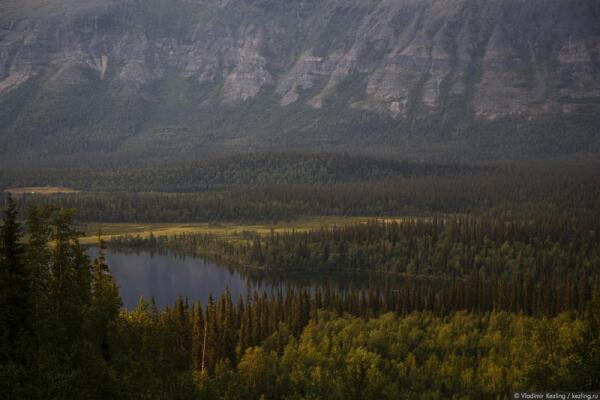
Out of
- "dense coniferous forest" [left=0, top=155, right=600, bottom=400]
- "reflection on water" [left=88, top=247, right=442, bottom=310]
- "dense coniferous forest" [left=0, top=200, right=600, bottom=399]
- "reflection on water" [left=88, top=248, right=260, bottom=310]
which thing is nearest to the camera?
"dense coniferous forest" [left=0, top=200, right=600, bottom=399]

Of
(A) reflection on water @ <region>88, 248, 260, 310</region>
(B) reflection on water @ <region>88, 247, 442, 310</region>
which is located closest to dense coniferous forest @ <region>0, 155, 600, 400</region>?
(B) reflection on water @ <region>88, 247, 442, 310</region>

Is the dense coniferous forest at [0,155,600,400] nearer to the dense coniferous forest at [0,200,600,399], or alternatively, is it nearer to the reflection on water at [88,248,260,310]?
the dense coniferous forest at [0,200,600,399]

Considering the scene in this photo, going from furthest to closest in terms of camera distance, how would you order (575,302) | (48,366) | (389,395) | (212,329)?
(575,302) < (212,329) < (389,395) < (48,366)

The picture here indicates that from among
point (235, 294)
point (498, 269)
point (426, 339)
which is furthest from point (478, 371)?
point (498, 269)

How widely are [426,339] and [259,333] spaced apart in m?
23.6

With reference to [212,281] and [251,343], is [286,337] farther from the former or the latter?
[212,281]

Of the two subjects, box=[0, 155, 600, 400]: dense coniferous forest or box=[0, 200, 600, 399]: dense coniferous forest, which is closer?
box=[0, 200, 600, 399]: dense coniferous forest

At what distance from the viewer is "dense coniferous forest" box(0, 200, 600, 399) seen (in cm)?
5147

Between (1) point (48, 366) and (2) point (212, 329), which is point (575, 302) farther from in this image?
(1) point (48, 366)

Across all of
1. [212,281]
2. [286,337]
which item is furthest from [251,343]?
[212,281]

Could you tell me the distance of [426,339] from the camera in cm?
10700

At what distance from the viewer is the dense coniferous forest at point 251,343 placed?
51469 mm

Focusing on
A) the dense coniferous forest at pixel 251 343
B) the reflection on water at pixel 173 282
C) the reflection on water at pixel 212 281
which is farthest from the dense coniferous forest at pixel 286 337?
the reflection on water at pixel 173 282

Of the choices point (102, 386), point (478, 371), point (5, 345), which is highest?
point (5, 345)
